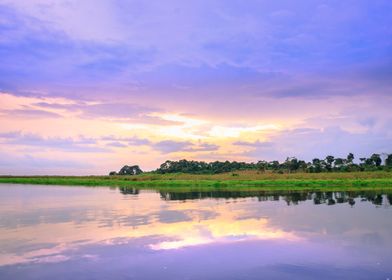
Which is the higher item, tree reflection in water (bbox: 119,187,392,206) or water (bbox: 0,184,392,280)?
tree reflection in water (bbox: 119,187,392,206)

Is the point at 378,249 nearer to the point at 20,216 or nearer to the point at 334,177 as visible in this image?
the point at 20,216

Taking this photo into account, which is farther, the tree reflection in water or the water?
the tree reflection in water

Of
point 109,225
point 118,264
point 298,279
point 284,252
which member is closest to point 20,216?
point 109,225

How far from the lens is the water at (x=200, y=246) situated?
10289 millimetres

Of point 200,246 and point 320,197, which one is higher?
point 320,197

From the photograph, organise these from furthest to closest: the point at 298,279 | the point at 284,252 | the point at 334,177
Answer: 1. the point at 334,177
2. the point at 284,252
3. the point at 298,279

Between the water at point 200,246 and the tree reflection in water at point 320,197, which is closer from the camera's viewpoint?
the water at point 200,246

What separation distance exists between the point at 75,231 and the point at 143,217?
4.82 metres

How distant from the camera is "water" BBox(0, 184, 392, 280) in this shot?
1029cm

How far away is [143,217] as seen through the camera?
68.7ft

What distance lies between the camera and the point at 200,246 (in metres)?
13.4

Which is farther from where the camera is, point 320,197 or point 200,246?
point 320,197

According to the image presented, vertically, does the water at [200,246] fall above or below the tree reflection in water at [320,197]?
below

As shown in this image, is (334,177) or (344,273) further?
(334,177)
